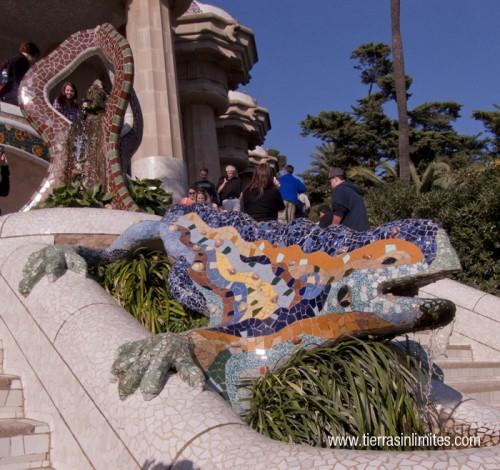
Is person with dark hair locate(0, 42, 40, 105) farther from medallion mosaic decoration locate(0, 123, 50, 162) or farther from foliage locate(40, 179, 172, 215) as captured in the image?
foliage locate(40, 179, 172, 215)

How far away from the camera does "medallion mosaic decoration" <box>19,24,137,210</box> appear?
751cm

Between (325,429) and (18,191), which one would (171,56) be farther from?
(325,429)

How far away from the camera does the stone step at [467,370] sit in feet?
20.6

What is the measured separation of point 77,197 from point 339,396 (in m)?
4.50

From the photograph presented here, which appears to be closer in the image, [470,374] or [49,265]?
[49,265]

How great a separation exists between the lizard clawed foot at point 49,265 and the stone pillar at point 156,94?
26.1 feet

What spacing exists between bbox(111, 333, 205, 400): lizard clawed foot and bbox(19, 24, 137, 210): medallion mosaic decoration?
3.90 meters

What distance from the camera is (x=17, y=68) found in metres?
11.5

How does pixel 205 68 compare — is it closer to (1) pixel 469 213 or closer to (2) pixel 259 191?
(1) pixel 469 213

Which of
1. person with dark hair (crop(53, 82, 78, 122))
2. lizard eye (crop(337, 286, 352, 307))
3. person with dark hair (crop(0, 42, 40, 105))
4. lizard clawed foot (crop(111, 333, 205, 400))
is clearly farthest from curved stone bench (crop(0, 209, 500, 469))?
person with dark hair (crop(0, 42, 40, 105))

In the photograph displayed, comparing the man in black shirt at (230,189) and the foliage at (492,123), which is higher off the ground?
the foliage at (492,123)

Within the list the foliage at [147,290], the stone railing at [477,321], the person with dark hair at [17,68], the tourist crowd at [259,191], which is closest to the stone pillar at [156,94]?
the tourist crowd at [259,191]

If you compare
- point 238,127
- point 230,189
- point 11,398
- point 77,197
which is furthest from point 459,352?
point 238,127

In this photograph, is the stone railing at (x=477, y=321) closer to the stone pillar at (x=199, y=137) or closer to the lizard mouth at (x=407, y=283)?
the lizard mouth at (x=407, y=283)
